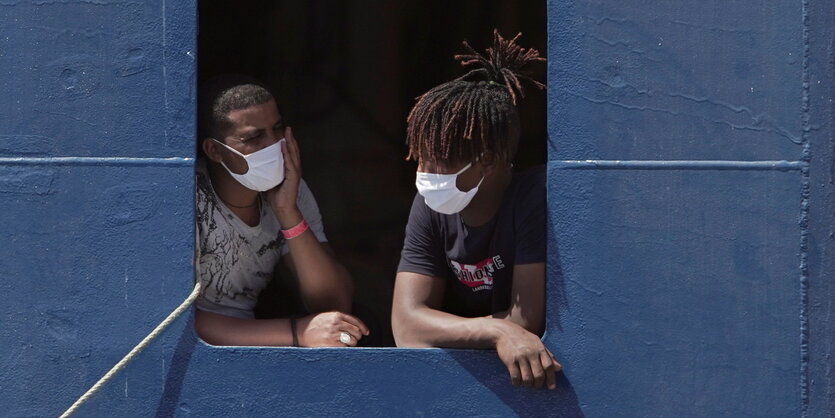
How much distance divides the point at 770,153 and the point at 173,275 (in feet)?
5.73

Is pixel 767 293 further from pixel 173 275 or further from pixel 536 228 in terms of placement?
pixel 173 275

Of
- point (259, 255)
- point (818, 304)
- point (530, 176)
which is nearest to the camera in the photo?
point (818, 304)

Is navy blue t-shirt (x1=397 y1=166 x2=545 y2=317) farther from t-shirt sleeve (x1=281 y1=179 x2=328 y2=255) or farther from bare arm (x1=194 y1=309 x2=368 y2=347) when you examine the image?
t-shirt sleeve (x1=281 y1=179 x2=328 y2=255)

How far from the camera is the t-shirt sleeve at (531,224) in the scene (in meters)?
3.34

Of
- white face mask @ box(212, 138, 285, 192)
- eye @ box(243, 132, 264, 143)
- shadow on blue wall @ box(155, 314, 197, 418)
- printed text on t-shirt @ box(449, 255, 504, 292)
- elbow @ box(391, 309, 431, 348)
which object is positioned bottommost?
shadow on blue wall @ box(155, 314, 197, 418)

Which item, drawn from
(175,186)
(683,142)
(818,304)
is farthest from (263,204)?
(818,304)

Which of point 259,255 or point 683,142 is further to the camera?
point 259,255

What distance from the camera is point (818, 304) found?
320 cm

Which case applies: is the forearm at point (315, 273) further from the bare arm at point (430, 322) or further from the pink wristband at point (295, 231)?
the bare arm at point (430, 322)

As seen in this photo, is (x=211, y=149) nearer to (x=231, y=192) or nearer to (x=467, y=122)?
(x=231, y=192)

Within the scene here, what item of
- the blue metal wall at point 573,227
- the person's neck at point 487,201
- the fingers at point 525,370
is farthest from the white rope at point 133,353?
the fingers at point 525,370

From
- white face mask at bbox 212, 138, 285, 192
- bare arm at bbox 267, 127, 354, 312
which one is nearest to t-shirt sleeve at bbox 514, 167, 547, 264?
bare arm at bbox 267, 127, 354, 312

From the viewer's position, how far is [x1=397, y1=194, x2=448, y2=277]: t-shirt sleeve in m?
3.57

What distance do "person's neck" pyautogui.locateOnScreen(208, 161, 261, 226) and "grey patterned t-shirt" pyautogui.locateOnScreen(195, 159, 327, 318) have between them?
3 cm
